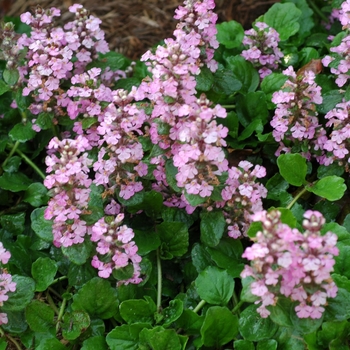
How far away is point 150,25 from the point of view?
4.23 metres

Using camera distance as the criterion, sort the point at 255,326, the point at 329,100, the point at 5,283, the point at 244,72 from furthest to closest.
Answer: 1. the point at 244,72
2. the point at 329,100
3. the point at 5,283
4. the point at 255,326

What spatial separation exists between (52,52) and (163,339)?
1.36 metres

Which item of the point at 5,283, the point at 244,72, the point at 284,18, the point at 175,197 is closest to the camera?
the point at 5,283

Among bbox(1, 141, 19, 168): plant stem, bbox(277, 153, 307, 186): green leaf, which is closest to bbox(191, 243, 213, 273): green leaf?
bbox(277, 153, 307, 186): green leaf

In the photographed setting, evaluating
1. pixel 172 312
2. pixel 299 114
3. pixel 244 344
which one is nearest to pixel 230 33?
pixel 299 114

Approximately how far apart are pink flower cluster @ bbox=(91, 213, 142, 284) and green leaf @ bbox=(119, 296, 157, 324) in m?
0.15

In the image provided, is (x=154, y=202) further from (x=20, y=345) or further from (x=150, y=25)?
(x=150, y=25)

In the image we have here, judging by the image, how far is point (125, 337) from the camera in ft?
7.87

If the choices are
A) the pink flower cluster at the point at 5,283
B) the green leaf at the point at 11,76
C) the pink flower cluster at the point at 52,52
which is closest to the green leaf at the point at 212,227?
Answer: the pink flower cluster at the point at 5,283

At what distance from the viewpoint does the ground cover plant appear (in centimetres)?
217

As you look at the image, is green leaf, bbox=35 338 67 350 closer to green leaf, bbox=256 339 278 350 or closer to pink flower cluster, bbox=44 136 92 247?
pink flower cluster, bbox=44 136 92 247

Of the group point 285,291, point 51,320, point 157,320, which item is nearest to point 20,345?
point 51,320

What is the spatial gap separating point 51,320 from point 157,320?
0.47 meters

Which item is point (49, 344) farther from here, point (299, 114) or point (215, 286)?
point (299, 114)
